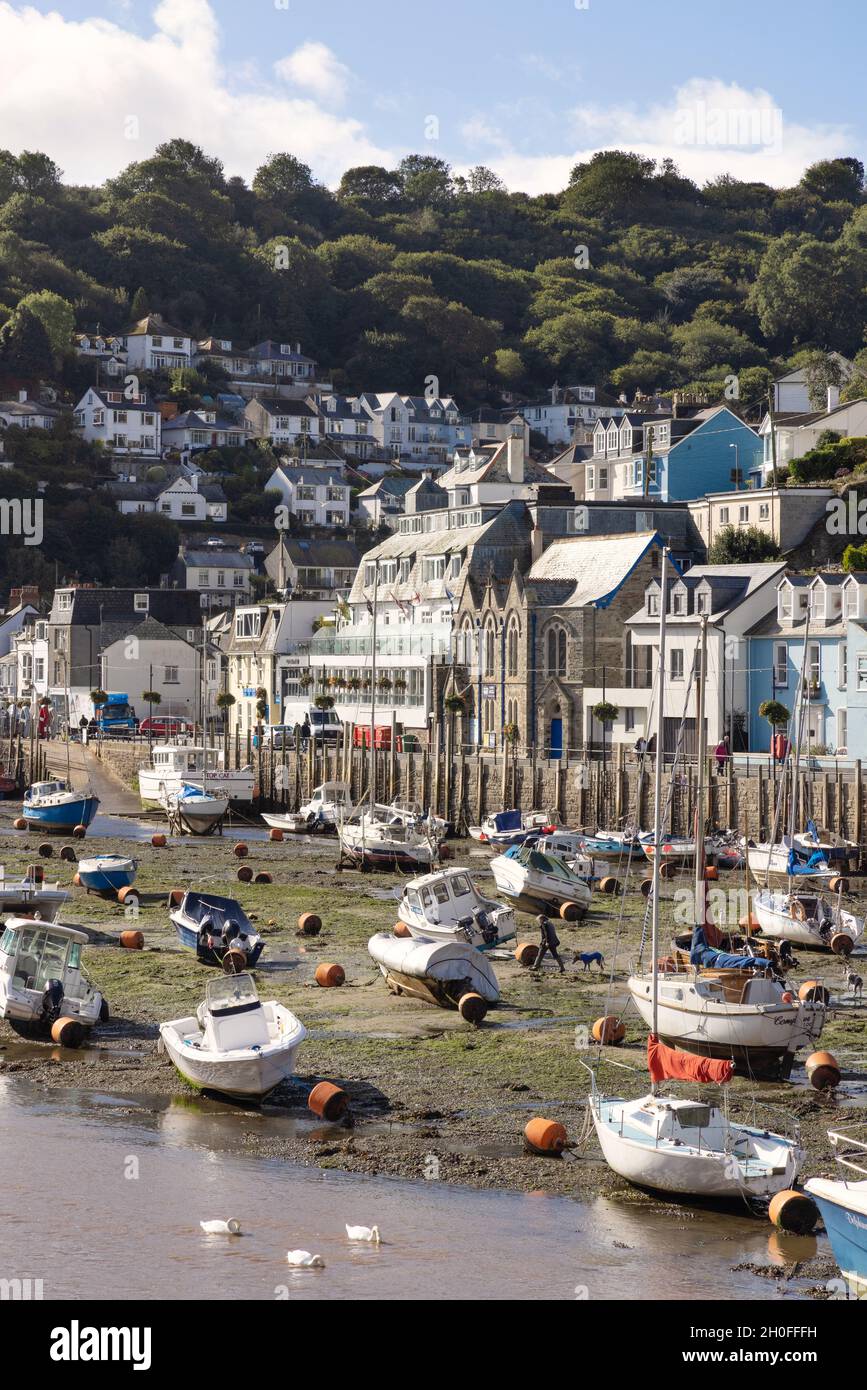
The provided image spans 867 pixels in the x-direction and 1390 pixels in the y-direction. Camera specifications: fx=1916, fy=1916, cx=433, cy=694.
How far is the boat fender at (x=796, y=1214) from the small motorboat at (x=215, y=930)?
64.9 ft

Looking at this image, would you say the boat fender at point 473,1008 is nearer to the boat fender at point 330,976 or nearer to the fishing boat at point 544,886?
the boat fender at point 330,976

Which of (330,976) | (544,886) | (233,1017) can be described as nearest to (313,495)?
(544,886)

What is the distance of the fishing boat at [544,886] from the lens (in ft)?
173

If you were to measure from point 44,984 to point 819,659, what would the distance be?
142 feet

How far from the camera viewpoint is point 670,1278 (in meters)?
22.9

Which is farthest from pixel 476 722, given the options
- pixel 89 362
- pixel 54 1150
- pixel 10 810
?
pixel 89 362

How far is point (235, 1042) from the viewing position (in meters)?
31.7

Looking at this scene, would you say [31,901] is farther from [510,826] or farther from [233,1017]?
[510,826]

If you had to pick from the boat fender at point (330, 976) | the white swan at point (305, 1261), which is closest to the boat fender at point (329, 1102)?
the white swan at point (305, 1261)

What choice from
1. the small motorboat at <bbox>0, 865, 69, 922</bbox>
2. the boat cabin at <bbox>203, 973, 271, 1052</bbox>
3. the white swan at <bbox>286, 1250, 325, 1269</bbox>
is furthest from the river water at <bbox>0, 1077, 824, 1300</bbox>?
the small motorboat at <bbox>0, 865, 69, 922</bbox>

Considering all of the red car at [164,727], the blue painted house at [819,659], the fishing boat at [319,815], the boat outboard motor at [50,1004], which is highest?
the blue painted house at [819,659]

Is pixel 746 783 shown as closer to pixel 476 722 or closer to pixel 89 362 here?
pixel 476 722

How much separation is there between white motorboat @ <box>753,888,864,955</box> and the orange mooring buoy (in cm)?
1326
